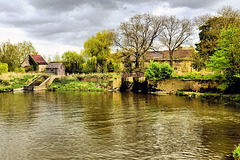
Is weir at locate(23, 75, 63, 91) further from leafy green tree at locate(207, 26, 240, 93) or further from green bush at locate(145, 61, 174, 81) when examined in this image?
leafy green tree at locate(207, 26, 240, 93)

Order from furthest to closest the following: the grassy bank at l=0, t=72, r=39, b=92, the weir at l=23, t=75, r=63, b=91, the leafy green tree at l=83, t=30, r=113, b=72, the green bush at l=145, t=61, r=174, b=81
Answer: the leafy green tree at l=83, t=30, r=113, b=72 → the grassy bank at l=0, t=72, r=39, b=92 → the weir at l=23, t=75, r=63, b=91 → the green bush at l=145, t=61, r=174, b=81

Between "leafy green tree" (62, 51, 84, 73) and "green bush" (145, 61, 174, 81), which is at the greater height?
"leafy green tree" (62, 51, 84, 73)

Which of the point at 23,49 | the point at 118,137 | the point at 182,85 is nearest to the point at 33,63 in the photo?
the point at 23,49

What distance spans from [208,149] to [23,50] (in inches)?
2793

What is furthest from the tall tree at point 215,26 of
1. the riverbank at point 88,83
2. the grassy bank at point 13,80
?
the grassy bank at point 13,80

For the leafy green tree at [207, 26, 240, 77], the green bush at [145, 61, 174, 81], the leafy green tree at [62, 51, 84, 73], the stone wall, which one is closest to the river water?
the leafy green tree at [207, 26, 240, 77]

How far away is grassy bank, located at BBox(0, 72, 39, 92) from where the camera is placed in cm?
4553

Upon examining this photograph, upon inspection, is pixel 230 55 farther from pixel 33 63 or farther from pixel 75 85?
pixel 33 63

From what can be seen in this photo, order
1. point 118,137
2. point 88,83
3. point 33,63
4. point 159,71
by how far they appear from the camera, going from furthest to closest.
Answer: point 33,63 < point 88,83 < point 159,71 < point 118,137

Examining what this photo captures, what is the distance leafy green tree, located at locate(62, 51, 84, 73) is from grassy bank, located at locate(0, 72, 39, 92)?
12197mm

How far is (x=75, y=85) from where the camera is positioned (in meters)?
47.9

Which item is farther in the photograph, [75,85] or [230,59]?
[75,85]

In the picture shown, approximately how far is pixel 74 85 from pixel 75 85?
29cm

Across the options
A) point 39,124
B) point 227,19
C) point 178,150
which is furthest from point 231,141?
point 227,19
